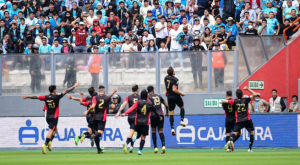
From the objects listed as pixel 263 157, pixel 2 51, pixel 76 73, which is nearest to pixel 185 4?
pixel 76 73

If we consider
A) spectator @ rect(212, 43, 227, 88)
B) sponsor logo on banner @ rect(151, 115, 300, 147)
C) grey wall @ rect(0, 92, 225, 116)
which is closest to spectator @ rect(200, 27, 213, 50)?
spectator @ rect(212, 43, 227, 88)

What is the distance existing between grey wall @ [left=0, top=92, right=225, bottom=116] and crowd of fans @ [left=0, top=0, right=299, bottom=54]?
91.9 inches

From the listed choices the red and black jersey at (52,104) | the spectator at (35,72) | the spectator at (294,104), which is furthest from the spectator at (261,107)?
the spectator at (35,72)

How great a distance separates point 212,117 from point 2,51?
1094 centimetres

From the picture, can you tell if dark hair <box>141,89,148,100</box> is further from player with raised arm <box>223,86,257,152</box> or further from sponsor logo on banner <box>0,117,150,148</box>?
sponsor logo on banner <box>0,117,150,148</box>

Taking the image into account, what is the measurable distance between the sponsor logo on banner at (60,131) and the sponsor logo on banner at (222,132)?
58.0 inches

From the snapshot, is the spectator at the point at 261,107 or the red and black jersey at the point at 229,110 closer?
the red and black jersey at the point at 229,110

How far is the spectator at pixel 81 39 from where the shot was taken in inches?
1231

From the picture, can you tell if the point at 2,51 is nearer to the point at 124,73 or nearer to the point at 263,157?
the point at 124,73

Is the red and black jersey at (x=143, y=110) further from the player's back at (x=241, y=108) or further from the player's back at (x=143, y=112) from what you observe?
the player's back at (x=241, y=108)

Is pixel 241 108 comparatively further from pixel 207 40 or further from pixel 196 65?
pixel 207 40

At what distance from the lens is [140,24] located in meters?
32.8

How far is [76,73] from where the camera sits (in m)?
30.7

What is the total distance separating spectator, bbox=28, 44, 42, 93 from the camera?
101ft
